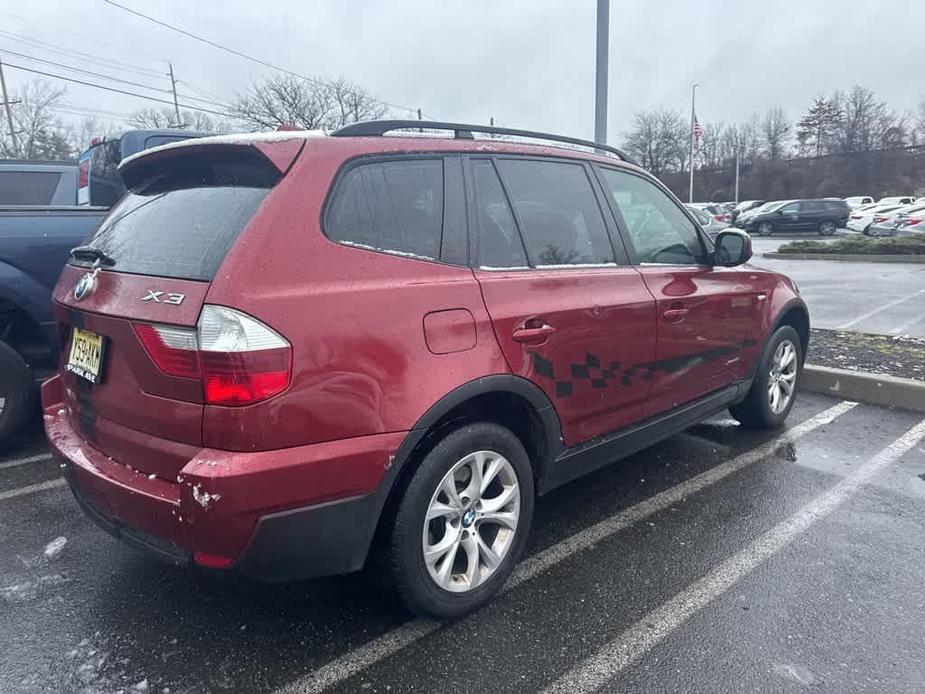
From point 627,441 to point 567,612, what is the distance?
0.97 meters

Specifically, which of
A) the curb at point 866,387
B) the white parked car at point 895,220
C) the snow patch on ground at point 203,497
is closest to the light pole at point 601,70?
the curb at point 866,387

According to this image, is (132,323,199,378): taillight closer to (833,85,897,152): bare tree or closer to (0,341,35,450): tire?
(0,341,35,450): tire

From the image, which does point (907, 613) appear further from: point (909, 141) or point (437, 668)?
point (909, 141)

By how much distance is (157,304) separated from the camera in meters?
2.06

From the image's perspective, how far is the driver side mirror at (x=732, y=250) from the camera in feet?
12.6

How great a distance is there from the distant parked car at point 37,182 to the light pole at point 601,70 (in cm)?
578

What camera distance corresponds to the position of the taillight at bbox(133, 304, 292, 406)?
6.30ft

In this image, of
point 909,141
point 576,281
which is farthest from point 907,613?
point 909,141

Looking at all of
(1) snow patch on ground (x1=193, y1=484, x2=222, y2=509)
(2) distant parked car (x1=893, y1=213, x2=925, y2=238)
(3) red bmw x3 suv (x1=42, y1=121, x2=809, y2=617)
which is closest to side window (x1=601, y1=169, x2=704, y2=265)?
(3) red bmw x3 suv (x1=42, y1=121, x2=809, y2=617)

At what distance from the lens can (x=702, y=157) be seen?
7419 cm

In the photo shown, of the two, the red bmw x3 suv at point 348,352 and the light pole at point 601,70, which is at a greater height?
the light pole at point 601,70

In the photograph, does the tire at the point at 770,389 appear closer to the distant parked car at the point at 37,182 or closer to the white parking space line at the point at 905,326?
the white parking space line at the point at 905,326

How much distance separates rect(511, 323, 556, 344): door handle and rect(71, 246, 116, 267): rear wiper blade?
1516mm

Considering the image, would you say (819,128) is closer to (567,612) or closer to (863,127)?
(863,127)
